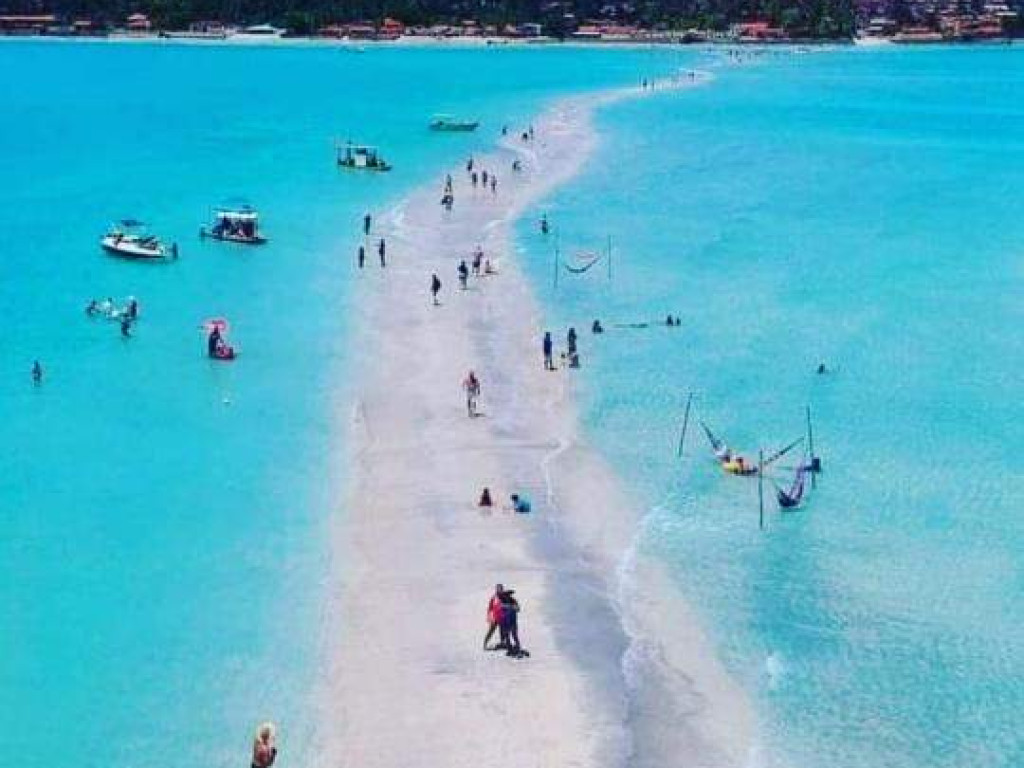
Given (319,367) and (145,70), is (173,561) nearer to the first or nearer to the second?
(319,367)

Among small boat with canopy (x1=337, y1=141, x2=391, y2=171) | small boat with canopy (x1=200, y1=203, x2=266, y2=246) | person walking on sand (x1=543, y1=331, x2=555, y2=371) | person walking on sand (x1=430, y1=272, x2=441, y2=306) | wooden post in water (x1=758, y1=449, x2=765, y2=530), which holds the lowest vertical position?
small boat with canopy (x1=337, y1=141, x2=391, y2=171)

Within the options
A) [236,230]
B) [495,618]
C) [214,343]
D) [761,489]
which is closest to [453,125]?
[236,230]

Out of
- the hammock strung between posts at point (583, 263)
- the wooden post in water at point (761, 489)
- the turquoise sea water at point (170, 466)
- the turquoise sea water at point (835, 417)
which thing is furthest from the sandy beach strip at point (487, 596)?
the hammock strung between posts at point (583, 263)

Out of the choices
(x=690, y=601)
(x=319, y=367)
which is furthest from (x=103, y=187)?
(x=690, y=601)

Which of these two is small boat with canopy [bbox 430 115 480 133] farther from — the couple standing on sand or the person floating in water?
the couple standing on sand

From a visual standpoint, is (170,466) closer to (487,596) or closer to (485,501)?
(485,501)

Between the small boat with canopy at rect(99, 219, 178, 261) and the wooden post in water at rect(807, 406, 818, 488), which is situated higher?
the wooden post in water at rect(807, 406, 818, 488)

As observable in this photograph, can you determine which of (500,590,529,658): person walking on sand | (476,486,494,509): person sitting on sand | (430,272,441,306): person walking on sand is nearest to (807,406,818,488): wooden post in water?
(476,486,494,509): person sitting on sand
